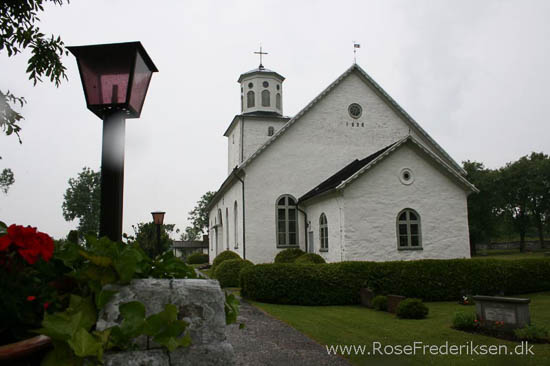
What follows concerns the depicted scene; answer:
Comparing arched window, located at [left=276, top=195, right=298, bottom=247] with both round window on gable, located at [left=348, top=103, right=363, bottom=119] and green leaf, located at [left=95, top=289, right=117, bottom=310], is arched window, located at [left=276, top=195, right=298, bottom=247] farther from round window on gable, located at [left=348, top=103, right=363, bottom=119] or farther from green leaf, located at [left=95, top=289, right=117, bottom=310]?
green leaf, located at [left=95, top=289, right=117, bottom=310]

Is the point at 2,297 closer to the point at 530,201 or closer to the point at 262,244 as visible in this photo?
the point at 262,244

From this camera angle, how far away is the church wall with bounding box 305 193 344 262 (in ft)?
58.6

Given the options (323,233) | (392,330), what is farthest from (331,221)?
(392,330)

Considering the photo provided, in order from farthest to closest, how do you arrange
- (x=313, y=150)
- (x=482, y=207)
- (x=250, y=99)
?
(x=482, y=207) < (x=250, y=99) < (x=313, y=150)

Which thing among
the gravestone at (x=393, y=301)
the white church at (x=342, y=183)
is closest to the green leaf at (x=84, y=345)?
the gravestone at (x=393, y=301)

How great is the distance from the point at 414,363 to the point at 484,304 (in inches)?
151

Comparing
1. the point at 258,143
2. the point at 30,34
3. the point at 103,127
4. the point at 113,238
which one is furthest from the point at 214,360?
the point at 258,143

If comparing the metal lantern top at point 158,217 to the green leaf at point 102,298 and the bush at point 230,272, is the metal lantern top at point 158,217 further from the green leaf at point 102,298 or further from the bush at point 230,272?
the green leaf at point 102,298

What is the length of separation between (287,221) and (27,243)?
66.8 feet

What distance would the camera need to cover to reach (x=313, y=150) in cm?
2322

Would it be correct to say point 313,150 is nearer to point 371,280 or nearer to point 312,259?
point 312,259

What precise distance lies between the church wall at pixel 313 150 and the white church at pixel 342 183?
53mm

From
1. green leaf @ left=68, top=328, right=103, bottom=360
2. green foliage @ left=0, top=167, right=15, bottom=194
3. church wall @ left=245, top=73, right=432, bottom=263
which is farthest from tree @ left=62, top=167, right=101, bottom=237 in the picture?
green leaf @ left=68, top=328, right=103, bottom=360

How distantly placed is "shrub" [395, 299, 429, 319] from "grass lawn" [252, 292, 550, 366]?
212 mm
